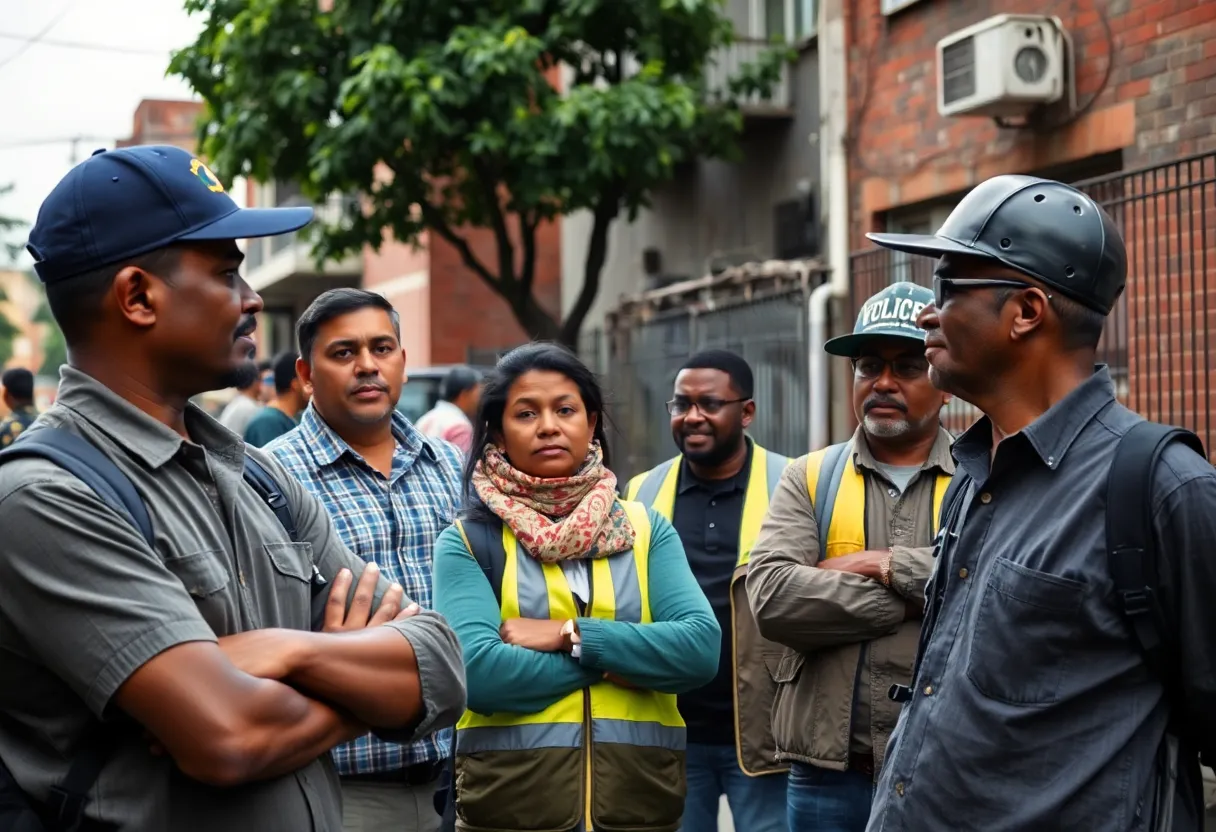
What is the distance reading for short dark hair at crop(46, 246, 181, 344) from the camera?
253 centimetres

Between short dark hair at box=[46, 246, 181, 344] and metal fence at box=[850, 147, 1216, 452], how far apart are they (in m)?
6.55

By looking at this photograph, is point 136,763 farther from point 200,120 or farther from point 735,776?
point 200,120

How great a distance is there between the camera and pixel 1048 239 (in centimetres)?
288

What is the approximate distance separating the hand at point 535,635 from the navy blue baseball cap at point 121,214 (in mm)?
1705

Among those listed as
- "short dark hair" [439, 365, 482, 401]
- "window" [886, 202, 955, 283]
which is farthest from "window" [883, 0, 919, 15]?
"short dark hair" [439, 365, 482, 401]

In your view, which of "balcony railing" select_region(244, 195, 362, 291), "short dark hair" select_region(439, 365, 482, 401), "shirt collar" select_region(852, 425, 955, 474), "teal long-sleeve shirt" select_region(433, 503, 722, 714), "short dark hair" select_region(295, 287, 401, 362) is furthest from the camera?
"balcony railing" select_region(244, 195, 362, 291)

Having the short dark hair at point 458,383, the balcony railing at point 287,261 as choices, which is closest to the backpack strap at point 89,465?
the short dark hair at point 458,383

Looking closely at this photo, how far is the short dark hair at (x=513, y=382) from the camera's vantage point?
4.41 metres

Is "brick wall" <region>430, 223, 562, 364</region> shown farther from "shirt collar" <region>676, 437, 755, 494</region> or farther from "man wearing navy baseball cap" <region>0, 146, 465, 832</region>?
"man wearing navy baseball cap" <region>0, 146, 465, 832</region>

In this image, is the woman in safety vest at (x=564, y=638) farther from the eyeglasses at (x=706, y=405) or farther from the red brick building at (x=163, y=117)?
the red brick building at (x=163, y=117)

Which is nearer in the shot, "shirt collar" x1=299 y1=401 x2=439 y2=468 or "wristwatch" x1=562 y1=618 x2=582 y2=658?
"wristwatch" x1=562 y1=618 x2=582 y2=658

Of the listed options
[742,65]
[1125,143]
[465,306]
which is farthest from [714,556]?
[465,306]

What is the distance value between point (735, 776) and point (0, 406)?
16137mm

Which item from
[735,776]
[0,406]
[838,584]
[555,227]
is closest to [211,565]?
[838,584]
